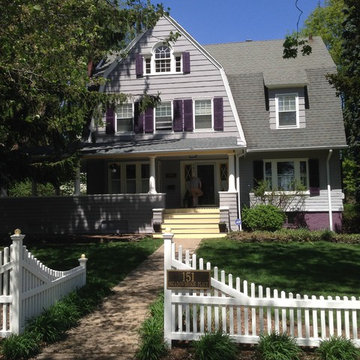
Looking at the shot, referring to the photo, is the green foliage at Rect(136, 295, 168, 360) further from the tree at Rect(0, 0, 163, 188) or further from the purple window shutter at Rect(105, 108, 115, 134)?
the purple window shutter at Rect(105, 108, 115, 134)

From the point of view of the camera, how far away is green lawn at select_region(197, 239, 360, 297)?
800 centimetres

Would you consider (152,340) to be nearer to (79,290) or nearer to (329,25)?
(79,290)

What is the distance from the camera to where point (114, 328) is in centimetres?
586

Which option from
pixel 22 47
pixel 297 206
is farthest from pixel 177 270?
pixel 297 206

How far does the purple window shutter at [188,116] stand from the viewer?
18.0 metres

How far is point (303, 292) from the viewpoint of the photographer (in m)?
7.49

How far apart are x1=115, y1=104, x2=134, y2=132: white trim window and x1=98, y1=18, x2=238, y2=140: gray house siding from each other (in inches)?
26.4

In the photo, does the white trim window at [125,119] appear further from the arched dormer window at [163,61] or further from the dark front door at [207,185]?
the dark front door at [207,185]

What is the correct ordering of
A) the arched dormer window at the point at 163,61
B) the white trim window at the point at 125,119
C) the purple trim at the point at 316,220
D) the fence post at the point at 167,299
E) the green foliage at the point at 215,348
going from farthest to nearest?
1. the white trim window at the point at 125,119
2. the arched dormer window at the point at 163,61
3. the purple trim at the point at 316,220
4. the fence post at the point at 167,299
5. the green foliage at the point at 215,348

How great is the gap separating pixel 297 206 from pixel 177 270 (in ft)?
43.3

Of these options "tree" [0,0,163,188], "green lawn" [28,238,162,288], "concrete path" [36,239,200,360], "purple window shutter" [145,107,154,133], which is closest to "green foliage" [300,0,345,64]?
"purple window shutter" [145,107,154,133]

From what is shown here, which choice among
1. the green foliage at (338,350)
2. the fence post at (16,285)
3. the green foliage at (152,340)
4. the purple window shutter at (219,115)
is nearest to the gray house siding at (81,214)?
the purple window shutter at (219,115)

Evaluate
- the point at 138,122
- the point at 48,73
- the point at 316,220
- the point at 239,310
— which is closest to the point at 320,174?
the point at 316,220

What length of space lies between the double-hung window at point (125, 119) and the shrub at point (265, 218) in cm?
663
